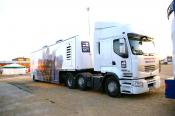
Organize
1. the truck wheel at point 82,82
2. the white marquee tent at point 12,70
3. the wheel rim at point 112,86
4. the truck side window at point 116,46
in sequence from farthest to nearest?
1. the white marquee tent at point 12,70
2. the truck wheel at point 82,82
3. the wheel rim at point 112,86
4. the truck side window at point 116,46

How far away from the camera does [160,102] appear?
10023mm

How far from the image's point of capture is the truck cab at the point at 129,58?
434 inches

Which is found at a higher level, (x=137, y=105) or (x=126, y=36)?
(x=126, y=36)

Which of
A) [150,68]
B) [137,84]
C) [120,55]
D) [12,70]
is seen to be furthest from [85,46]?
[12,70]

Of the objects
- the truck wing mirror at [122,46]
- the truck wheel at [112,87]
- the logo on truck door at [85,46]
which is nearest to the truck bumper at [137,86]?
the truck wheel at [112,87]

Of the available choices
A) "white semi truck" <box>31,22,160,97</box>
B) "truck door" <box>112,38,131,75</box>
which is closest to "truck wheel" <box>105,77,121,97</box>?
"white semi truck" <box>31,22,160,97</box>

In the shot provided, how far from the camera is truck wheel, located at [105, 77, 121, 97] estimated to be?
38.6ft

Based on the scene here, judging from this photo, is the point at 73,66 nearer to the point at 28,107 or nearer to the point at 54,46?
the point at 54,46

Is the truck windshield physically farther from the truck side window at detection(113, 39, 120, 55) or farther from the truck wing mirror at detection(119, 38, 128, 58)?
the truck side window at detection(113, 39, 120, 55)

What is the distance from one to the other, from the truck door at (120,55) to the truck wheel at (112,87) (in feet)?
2.50

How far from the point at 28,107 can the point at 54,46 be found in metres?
9.85

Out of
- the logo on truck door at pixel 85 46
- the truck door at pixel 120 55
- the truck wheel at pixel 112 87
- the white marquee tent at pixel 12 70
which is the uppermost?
the logo on truck door at pixel 85 46

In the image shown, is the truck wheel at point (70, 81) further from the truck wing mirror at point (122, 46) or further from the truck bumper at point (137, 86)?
the truck wing mirror at point (122, 46)

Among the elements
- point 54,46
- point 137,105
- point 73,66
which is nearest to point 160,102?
point 137,105
